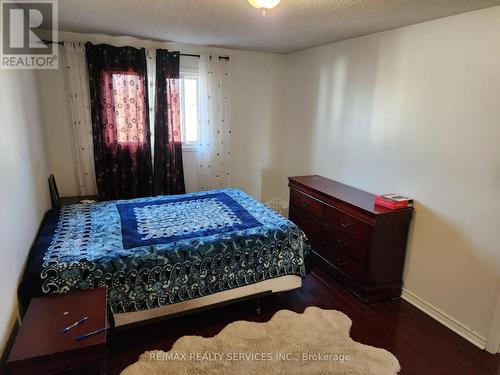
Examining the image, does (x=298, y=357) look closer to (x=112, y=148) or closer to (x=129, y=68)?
(x=112, y=148)

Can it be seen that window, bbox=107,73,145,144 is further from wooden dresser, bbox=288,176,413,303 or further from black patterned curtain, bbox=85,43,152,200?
wooden dresser, bbox=288,176,413,303

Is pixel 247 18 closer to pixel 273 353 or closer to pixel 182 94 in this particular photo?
pixel 182 94

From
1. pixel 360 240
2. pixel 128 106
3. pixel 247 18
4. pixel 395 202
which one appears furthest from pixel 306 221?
pixel 128 106

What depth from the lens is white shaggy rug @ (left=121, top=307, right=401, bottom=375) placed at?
193cm

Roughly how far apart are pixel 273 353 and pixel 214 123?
9.40 ft

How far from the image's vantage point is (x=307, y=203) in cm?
Result: 338

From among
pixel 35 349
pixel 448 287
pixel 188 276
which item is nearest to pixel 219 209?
pixel 188 276

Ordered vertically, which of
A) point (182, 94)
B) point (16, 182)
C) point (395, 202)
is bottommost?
point (395, 202)

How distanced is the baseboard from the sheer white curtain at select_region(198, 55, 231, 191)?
102 inches

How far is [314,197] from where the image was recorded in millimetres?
3262

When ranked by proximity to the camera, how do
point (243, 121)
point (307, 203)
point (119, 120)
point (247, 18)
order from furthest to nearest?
point (243, 121) → point (119, 120) → point (307, 203) → point (247, 18)

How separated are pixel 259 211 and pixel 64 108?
2432mm

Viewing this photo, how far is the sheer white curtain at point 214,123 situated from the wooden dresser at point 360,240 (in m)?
1.45

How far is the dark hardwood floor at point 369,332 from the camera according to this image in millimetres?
2043
